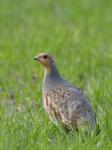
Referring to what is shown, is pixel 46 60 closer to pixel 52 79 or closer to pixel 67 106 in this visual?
pixel 52 79

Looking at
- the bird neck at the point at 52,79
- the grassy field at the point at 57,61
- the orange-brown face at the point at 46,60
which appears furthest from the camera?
the orange-brown face at the point at 46,60

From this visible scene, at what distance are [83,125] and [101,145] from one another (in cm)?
40

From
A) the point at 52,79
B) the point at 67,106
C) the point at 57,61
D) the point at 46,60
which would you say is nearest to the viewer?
the point at 67,106

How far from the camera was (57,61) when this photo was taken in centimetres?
1077

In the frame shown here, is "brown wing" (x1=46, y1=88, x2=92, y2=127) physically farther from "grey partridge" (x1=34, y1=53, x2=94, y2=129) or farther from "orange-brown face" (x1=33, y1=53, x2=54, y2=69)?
"orange-brown face" (x1=33, y1=53, x2=54, y2=69)

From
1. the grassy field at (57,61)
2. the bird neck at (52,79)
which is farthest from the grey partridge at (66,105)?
the grassy field at (57,61)

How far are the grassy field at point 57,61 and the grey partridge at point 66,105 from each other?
0.11 metres

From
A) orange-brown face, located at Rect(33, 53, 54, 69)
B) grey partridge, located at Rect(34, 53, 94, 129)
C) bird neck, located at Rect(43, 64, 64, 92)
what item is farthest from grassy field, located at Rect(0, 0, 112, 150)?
orange-brown face, located at Rect(33, 53, 54, 69)

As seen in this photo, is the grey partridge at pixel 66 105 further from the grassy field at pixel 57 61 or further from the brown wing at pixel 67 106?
the grassy field at pixel 57 61

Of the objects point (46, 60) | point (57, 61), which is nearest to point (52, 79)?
point (46, 60)

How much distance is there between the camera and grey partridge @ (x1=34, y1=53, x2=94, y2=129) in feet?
22.7

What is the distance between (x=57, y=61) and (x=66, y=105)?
3.73m

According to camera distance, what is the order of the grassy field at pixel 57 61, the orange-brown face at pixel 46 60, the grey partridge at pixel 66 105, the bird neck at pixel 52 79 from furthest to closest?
1. the orange-brown face at pixel 46 60
2. the bird neck at pixel 52 79
3. the grey partridge at pixel 66 105
4. the grassy field at pixel 57 61

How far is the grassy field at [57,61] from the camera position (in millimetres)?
6594
